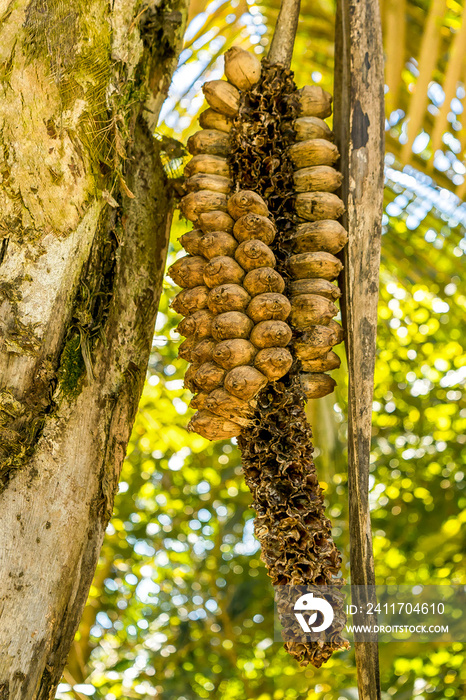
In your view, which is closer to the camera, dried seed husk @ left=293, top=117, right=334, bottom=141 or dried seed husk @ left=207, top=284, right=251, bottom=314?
dried seed husk @ left=207, top=284, right=251, bottom=314

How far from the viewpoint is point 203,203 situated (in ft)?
3.28

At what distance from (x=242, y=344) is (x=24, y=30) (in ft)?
1.77

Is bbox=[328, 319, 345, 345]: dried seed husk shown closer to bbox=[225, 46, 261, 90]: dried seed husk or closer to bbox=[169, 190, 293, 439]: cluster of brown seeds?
bbox=[169, 190, 293, 439]: cluster of brown seeds

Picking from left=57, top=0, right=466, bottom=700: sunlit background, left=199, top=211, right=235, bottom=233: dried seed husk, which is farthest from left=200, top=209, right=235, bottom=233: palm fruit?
left=57, top=0, right=466, bottom=700: sunlit background

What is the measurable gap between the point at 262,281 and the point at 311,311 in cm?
10

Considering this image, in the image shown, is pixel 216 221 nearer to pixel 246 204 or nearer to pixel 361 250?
pixel 246 204

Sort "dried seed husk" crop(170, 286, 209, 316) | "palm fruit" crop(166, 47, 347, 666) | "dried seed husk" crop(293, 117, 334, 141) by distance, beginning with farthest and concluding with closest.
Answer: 1. "dried seed husk" crop(293, 117, 334, 141)
2. "dried seed husk" crop(170, 286, 209, 316)
3. "palm fruit" crop(166, 47, 347, 666)

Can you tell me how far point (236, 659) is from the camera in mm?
3447

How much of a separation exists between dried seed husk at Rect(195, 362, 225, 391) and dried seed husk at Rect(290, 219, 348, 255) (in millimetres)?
263

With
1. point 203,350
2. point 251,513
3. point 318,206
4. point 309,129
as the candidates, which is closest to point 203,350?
point 203,350

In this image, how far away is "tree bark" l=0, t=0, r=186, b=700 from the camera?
2.39 ft

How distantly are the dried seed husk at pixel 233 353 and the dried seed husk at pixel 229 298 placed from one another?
5 centimetres

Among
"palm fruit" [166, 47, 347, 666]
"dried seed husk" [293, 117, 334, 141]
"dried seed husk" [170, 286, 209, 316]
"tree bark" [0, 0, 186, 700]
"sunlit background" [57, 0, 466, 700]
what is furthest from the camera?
"sunlit background" [57, 0, 466, 700]

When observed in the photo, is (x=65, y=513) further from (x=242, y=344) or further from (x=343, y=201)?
(x=343, y=201)
